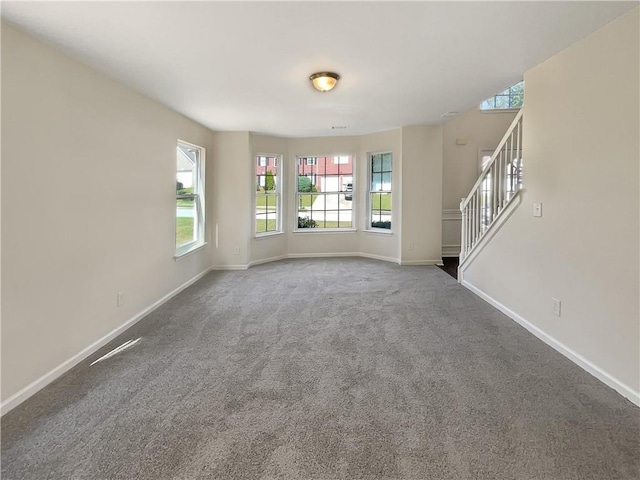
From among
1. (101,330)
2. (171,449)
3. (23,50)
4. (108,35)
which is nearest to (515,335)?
(171,449)

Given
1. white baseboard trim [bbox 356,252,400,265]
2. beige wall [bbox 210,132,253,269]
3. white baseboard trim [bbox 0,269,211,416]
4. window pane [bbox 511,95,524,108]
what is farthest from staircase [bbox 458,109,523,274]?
white baseboard trim [bbox 0,269,211,416]

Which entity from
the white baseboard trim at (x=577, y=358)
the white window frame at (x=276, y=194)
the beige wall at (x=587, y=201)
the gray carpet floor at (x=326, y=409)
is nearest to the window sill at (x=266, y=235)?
the white window frame at (x=276, y=194)

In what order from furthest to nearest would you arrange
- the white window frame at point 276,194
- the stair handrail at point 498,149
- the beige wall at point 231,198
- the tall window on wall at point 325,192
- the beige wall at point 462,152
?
the beige wall at point 462,152, the tall window on wall at point 325,192, the white window frame at point 276,194, the beige wall at point 231,198, the stair handrail at point 498,149

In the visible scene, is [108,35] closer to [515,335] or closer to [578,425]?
[578,425]

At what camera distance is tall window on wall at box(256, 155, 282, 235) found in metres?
6.61

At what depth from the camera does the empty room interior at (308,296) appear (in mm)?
1789

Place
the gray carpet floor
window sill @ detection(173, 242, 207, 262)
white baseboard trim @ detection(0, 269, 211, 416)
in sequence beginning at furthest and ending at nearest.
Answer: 1. window sill @ detection(173, 242, 207, 262)
2. white baseboard trim @ detection(0, 269, 211, 416)
3. the gray carpet floor

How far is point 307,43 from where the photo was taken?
2600 mm

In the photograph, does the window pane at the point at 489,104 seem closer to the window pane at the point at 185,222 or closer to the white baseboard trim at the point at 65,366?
the window pane at the point at 185,222

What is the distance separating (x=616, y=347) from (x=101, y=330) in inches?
144

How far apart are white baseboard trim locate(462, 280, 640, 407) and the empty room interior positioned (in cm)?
2

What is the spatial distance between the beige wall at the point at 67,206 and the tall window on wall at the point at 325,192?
3562 mm

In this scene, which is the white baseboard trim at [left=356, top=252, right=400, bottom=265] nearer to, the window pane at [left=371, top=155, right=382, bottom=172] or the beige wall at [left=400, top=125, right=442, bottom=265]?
the beige wall at [left=400, top=125, right=442, bottom=265]

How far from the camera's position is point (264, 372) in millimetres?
2508
